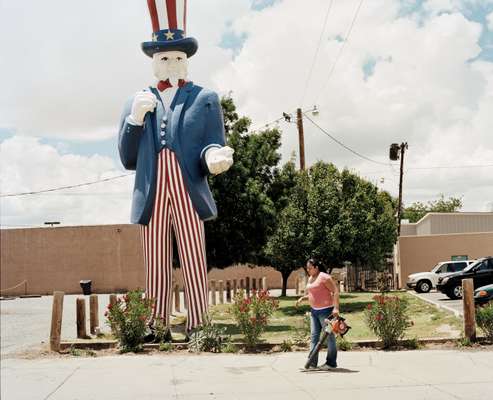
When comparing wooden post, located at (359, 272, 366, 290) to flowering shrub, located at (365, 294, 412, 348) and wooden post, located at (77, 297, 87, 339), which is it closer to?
wooden post, located at (77, 297, 87, 339)

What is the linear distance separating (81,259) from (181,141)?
26.3 meters

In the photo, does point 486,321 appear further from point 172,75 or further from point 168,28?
point 168,28

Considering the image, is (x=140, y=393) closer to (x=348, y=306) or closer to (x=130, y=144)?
(x=130, y=144)

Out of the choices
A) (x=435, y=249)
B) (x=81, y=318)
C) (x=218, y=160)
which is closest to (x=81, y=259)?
(x=435, y=249)

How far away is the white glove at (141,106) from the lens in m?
12.3

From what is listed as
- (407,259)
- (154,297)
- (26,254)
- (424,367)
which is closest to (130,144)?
(154,297)

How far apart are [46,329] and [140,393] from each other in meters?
8.92

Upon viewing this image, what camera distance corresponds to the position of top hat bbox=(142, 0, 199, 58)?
1254cm

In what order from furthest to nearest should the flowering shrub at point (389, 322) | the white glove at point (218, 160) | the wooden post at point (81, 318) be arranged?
the wooden post at point (81, 318), the white glove at point (218, 160), the flowering shrub at point (389, 322)

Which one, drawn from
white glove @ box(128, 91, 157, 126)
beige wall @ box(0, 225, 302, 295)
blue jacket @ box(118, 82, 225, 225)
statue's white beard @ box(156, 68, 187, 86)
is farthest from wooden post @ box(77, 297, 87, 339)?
beige wall @ box(0, 225, 302, 295)

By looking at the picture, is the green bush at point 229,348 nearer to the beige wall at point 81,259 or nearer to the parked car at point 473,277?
the parked car at point 473,277

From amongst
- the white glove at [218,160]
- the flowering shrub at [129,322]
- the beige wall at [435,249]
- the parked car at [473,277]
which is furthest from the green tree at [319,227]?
the flowering shrub at [129,322]

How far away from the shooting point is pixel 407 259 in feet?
126

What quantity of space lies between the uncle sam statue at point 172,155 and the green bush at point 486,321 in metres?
4.80
